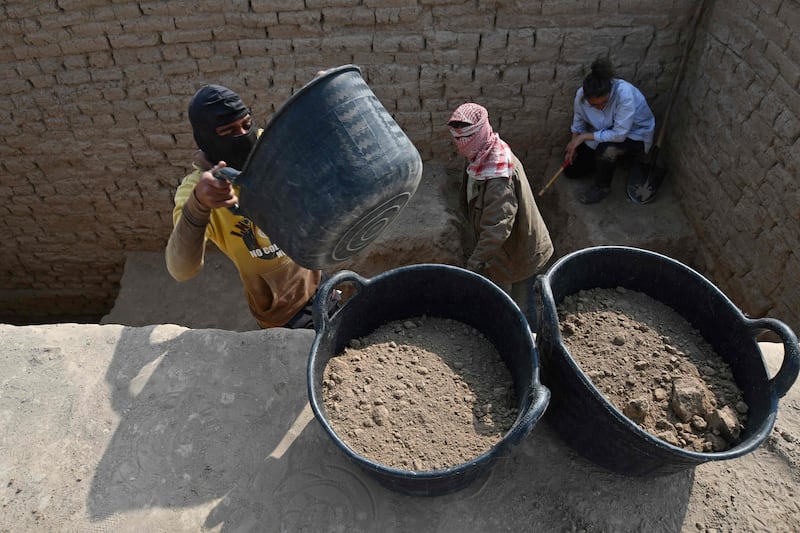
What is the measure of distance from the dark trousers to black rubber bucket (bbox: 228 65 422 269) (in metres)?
3.12

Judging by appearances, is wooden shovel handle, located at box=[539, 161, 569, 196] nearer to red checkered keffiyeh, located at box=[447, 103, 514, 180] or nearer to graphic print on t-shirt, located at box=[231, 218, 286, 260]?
red checkered keffiyeh, located at box=[447, 103, 514, 180]

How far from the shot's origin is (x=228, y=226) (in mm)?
2283

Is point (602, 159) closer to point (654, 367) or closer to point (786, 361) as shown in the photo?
point (654, 367)

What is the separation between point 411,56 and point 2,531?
146 inches

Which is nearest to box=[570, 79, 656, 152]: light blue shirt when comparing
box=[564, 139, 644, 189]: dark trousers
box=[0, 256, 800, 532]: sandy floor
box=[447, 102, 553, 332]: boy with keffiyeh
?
box=[564, 139, 644, 189]: dark trousers

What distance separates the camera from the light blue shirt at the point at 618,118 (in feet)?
13.3

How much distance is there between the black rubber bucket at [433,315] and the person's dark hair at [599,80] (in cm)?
264

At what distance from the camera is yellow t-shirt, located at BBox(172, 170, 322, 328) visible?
7.41ft

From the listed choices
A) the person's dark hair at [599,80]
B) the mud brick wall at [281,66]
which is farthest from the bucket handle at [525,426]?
the person's dark hair at [599,80]

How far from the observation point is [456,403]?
171 cm

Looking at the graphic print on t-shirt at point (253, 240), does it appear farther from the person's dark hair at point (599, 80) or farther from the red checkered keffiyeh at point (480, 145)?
the person's dark hair at point (599, 80)

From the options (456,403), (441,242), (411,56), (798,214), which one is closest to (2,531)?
(456,403)

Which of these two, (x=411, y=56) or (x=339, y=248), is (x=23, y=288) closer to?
(x=411, y=56)

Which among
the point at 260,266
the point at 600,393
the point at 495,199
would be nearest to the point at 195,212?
the point at 260,266
